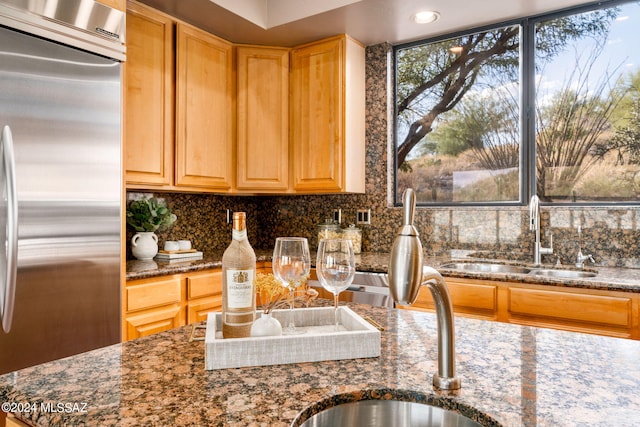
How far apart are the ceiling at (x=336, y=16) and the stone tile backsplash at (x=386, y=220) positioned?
384 mm

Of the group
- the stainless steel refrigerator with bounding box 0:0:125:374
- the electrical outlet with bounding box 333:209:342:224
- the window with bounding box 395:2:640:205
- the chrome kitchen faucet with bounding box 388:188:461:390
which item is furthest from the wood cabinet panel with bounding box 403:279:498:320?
the stainless steel refrigerator with bounding box 0:0:125:374

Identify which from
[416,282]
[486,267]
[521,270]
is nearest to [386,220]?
[486,267]

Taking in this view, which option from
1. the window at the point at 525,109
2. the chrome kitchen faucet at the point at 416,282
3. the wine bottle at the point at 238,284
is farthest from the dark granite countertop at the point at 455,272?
the chrome kitchen faucet at the point at 416,282

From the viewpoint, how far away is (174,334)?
117cm

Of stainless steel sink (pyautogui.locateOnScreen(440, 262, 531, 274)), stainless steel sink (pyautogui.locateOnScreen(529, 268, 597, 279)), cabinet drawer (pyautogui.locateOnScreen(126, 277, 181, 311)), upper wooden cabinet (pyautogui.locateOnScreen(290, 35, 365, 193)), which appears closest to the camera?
cabinet drawer (pyautogui.locateOnScreen(126, 277, 181, 311))

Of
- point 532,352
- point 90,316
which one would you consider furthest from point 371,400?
point 90,316

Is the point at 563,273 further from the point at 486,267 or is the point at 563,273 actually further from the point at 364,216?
the point at 364,216

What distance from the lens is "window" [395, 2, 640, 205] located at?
2584mm

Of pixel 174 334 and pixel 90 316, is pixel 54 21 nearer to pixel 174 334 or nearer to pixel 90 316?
pixel 90 316

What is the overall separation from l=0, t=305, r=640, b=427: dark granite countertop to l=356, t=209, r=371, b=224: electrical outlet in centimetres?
224

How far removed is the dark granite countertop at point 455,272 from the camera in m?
1.98

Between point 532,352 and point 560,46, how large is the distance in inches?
97.1

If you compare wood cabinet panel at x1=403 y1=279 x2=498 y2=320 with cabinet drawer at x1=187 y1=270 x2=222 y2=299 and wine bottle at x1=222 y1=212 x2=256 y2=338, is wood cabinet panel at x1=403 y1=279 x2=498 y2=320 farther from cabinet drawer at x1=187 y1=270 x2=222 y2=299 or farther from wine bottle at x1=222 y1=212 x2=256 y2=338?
wine bottle at x1=222 y1=212 x2=256 y2=338

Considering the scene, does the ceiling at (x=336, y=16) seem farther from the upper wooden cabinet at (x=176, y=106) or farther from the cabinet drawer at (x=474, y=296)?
the cabinet drawer at (x=474, y=296)
